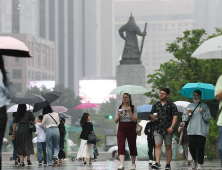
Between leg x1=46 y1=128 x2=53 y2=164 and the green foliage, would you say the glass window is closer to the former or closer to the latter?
the green foliage

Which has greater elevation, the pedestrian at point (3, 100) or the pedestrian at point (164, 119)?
the pedestrian at point (3, 100)

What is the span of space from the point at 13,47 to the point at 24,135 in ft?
24.7

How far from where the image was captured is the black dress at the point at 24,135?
15.2 meters

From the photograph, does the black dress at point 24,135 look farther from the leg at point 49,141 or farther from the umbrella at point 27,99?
the leg at point 49,141

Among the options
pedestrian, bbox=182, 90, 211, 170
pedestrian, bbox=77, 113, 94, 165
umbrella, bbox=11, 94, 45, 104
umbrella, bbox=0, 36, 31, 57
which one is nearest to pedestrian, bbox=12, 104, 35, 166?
umbrella, bbox=11, 94, 45, 104

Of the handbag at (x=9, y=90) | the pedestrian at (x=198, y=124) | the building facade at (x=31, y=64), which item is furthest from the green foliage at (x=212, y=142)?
the building facade at (x=31, y=64)

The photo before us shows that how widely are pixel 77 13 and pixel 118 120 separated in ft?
586

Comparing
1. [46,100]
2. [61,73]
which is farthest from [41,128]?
[61,73]

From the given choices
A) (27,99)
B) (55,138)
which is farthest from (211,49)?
(55,138)

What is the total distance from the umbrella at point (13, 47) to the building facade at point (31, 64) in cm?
12071

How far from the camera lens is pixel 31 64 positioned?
139m

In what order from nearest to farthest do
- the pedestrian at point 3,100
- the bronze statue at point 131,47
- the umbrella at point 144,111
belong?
1. the pedestrian at point 3,100
2. the umbrella at point 144,111
3. the bronze statue at point 131,47

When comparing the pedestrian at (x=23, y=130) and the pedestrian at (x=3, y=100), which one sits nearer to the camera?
the pedestrian at (x=3, y=100)

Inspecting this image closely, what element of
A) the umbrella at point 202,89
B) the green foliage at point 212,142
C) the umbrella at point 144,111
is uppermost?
the umbrella at point 202,89
